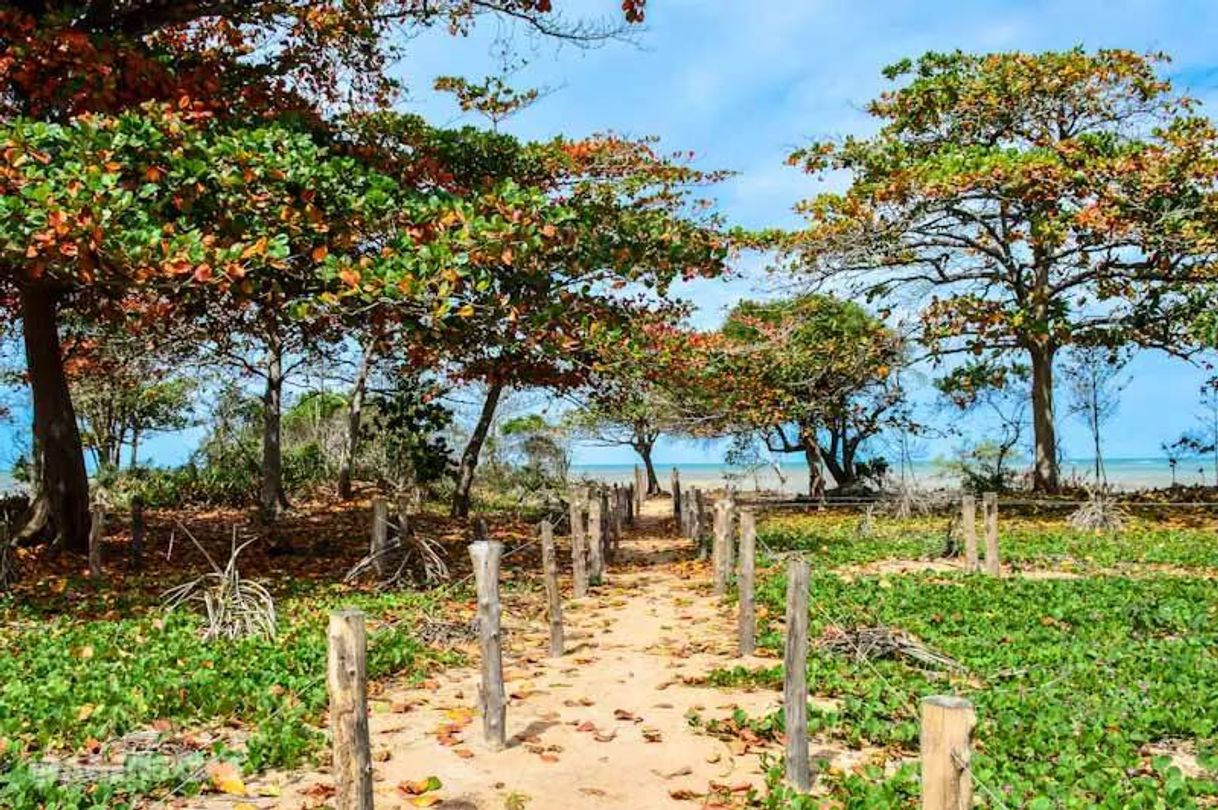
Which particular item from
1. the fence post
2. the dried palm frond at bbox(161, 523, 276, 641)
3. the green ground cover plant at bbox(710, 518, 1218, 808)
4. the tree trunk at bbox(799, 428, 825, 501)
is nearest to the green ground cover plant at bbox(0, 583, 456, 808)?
the dried palm frond at bbox(161, 523, 276, 641)

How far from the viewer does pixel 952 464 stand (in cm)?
3064

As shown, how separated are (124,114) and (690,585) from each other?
874cm

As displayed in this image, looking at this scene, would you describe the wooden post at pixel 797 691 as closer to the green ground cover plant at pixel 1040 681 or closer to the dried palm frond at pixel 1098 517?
the green ground cover plant at pixel 1040 681

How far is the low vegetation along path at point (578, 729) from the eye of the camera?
536 centimetres

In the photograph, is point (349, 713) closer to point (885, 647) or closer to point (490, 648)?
point (490, 648)

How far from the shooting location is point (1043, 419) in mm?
22219

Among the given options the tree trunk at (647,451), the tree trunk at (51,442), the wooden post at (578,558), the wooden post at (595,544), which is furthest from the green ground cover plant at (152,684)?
the tree trunk at (647,451)

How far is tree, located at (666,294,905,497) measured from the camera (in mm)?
20812

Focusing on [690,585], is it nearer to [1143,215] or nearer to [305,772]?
[305,772]

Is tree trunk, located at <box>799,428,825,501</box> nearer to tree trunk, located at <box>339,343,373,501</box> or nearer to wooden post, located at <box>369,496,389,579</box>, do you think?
tree trunk, located at <box>339,343,373,501</box>

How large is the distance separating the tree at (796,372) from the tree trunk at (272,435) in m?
7.99

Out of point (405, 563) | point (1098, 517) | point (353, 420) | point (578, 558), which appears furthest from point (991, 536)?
point (353, 420)

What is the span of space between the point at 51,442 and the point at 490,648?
9766 mm

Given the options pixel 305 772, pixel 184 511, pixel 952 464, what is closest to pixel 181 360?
pixel 184 511
